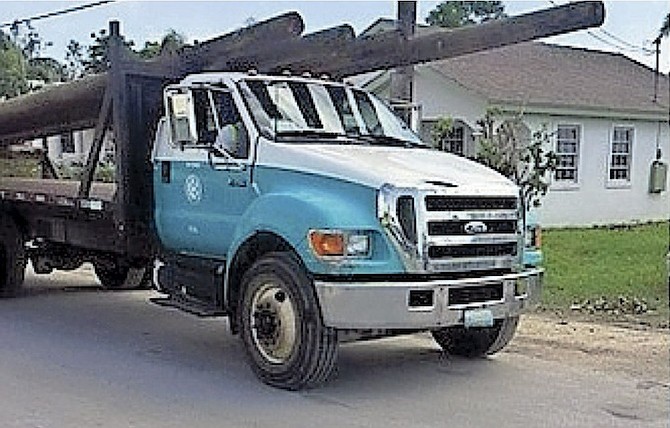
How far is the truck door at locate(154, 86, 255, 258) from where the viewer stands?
8336 mm

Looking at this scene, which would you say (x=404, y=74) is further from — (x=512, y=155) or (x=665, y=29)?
(x=665, y=29)

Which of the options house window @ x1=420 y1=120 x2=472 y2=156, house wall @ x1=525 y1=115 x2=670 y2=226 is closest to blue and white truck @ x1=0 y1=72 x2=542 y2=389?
house window @ x1=420 y1=120 x2=472 y2=156

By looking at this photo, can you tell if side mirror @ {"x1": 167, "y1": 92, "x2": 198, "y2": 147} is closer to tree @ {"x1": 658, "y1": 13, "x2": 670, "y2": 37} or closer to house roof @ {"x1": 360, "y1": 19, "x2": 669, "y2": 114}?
house roof @ {"x1": 360, "y1": 19, "x2": 669, "y2": 114}

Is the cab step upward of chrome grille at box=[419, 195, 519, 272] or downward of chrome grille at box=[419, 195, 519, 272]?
downward

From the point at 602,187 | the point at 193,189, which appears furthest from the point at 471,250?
the point at 602,187

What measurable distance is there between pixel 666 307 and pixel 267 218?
5831mm

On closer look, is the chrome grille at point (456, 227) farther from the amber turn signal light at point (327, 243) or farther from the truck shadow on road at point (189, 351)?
the truck shadow on road at point (189, 351)

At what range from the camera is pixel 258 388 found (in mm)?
7723

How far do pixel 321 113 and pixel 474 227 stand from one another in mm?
1920

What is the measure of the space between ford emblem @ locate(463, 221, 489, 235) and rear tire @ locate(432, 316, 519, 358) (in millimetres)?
1141

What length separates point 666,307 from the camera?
38.0ft

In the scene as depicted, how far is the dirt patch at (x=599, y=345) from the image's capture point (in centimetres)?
866

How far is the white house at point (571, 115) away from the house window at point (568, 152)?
0.02 metres

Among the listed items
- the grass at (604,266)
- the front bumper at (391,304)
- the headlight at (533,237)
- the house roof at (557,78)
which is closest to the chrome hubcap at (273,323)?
the front bumper at (391,304)
